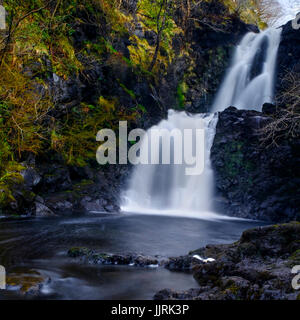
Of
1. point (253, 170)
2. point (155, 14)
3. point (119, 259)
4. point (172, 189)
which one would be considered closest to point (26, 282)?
point (119, 259)

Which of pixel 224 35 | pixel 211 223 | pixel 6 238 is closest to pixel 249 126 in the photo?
pixel 211 223

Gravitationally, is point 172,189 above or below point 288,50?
Result: below

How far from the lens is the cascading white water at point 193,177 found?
45.4ft

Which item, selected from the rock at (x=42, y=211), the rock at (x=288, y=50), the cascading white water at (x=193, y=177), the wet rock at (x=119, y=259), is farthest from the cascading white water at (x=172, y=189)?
the wet rock at (x=119, y=259)

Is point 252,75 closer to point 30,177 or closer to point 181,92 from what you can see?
point 181,92

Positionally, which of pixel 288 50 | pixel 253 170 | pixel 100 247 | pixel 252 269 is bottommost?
pixel 100 247

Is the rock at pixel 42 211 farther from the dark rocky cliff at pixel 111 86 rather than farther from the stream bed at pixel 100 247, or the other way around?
the stream bed at pixel 100 247

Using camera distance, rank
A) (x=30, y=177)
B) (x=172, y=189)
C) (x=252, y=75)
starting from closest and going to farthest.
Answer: (x=30, y=177), (x=172, y=189), (x=252, y=75)

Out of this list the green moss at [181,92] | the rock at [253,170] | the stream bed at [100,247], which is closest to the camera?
the stream bed at [100,247]

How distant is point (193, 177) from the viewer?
1472cm

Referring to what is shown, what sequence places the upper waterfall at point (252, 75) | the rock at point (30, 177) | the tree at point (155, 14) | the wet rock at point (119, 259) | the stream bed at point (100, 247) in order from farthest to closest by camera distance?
the upper waterfall at point (252, 75) → the tree at point (155, 14) → the rock at point (30, 177) → the wet rock at point (119, 259) → the stream bed at point (100, 247)

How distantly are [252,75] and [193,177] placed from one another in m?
9.20

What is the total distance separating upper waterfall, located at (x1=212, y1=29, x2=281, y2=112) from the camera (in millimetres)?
17906

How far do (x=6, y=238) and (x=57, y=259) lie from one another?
6.67 ft
